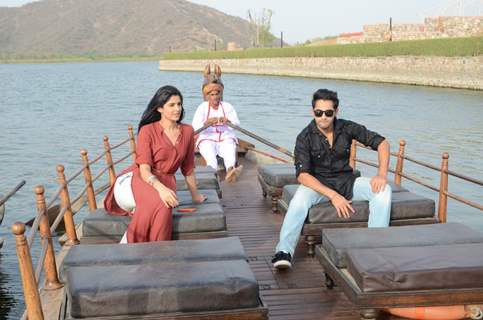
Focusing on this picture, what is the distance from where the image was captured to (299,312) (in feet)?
15.0

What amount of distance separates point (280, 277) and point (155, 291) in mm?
1926

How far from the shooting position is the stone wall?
37875mm

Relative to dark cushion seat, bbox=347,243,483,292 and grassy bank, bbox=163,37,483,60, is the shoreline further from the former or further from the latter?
dark cushion seat, bbox=347,243,483,292

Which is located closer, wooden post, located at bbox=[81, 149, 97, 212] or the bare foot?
wooden post, located at bbox=[81, 149, 97, 212]

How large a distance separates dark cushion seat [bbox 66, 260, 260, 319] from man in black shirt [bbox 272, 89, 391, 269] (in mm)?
1667

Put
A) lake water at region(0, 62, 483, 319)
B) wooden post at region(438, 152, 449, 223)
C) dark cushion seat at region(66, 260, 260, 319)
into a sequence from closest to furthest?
dark cushion seat at region(66, 260, 260, 319) < wooden post at region(438, 152, 449, 223) < lake water at region(0, 62, 483, 319)

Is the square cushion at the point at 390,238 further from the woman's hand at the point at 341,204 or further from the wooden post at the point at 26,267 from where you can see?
the wooden post at the point at 26,267

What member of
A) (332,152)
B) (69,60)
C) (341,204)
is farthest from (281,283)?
(69,60)

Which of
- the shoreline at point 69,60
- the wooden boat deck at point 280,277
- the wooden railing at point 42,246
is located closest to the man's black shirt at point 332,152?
the wooden boat deck at point 280,277

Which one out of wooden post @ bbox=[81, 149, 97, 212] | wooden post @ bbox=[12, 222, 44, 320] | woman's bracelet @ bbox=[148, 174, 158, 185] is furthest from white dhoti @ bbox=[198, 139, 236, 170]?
wooden post @ bbox=[12, 222, 44, 320]

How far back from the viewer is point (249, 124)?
30.0 metres

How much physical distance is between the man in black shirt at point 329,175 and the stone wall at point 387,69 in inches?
1313

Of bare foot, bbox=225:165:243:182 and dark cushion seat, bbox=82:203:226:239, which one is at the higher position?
dark cushion seat, bbox=82:203:226:239

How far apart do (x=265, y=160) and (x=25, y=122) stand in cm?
2386
